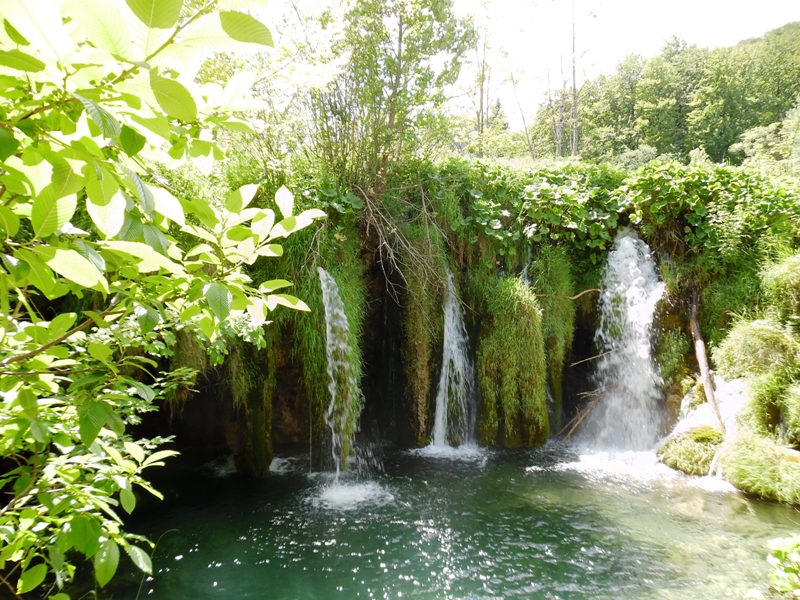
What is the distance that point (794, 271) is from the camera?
18.7 ft

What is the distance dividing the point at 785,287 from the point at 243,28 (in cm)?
721

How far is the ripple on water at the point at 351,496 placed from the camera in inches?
187

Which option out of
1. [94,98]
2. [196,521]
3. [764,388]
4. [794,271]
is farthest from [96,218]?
[794,271]

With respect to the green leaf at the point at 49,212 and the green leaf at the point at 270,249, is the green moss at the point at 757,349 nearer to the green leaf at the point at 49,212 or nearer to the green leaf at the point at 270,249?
the green leaf at the point at 270,249

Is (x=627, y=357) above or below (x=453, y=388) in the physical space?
above

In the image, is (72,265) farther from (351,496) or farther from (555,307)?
(555,307)

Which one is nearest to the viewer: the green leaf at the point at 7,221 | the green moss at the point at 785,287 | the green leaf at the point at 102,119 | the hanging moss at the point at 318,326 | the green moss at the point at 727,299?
the green leaf at the point at 102,119

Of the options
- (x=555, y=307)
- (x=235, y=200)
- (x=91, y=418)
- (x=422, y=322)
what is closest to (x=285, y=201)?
(x=235, y=200)

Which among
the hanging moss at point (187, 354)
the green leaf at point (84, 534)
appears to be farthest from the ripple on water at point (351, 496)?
the green leaf at point (84, 534)

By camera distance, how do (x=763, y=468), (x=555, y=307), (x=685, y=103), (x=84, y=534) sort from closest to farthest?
(x=84, y=534), (x=763, y=468), (x=555, y=307), (x=685, y=103)

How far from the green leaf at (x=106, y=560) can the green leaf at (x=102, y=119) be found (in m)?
0.99

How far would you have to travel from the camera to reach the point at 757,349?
18.0ft

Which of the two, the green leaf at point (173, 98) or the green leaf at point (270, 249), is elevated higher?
the green leaf at point (173, 98)

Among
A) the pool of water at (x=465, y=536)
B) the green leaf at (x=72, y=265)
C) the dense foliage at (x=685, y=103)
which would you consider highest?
the dense foliage at (x=685, y=103)
